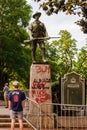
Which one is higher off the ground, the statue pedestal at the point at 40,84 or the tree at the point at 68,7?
the tree at the point at 68,7

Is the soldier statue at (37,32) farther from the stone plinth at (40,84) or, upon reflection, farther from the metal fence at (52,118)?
the metal fence at (52,118)

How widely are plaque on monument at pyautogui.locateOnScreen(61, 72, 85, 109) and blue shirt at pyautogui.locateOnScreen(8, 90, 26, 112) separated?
49.6 ft

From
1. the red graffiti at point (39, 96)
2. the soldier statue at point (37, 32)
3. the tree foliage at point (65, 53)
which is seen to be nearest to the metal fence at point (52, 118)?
the red graffiti at point (39, 96)

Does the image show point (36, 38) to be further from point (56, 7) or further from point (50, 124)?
point (50, 124)

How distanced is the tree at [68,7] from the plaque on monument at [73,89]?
4.74 meters

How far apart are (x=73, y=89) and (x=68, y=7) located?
14.0 m

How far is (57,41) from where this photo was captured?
7525cm

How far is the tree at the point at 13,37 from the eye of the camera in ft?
202

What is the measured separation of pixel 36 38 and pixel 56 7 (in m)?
1.73

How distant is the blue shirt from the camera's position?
1750 centimetres

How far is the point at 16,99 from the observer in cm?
1755

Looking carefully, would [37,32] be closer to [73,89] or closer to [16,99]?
[16,99]

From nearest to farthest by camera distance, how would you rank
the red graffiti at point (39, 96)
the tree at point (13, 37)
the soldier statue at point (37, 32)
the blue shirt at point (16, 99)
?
the blue shirt at point (16, 99), the red graffiti at point (39, 96), the soldier statue at point (37, 32), the tree at point (13, 37)

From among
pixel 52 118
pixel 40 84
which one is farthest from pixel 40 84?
pixel 52 118
